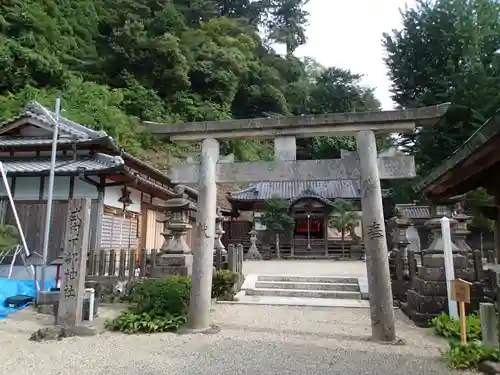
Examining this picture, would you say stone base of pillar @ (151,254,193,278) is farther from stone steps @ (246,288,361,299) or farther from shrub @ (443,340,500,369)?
shrub @ (443,340,500,369)

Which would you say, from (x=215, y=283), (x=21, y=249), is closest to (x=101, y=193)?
(x=21, y=249)

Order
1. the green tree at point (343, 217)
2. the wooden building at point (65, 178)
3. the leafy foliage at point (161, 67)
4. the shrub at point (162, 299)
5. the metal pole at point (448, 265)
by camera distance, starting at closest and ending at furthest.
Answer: the metal pole at point (448, 265) → the shrub at point (162, 299) → the wooden building at point (65, 178) → the leafy foliage at point (161, 67) → the green tree at point (343, 217)

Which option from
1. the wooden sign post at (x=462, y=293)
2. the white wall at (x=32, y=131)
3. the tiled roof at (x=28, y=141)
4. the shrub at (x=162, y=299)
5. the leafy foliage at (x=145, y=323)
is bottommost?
the leafy foliage at (x=145, y=323)

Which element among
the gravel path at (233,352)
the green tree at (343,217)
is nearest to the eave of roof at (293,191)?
the green tree at (343,217)

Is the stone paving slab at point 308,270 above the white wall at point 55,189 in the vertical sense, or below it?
below

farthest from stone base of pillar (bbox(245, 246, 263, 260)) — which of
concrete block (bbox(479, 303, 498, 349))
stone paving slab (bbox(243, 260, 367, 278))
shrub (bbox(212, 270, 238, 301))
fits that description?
concrete block (bbox(479, 303, 498, 349))

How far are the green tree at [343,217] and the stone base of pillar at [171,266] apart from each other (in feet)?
54.6

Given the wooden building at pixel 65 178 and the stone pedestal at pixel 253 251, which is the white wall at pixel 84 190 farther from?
the stone pedestal at pixel 253 251

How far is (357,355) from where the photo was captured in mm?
5141

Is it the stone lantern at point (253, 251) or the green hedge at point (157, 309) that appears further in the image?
the stone lantern at point (253, 251)

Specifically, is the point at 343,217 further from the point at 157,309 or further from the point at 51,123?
the point at 157,309

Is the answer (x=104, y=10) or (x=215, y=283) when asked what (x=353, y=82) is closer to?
(x=104, y=10)

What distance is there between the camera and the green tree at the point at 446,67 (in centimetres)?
2211

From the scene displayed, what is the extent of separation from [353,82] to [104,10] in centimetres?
2462
